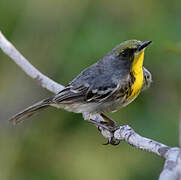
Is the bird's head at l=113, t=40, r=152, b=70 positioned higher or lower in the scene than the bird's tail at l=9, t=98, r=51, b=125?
higher

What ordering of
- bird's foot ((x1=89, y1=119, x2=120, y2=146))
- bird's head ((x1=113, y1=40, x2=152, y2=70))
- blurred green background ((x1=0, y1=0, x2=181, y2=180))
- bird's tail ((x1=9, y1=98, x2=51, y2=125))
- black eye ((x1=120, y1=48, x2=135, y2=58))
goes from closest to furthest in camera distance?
bird's foot ((x1=89, y1=119, x2=120, y2=146))
bird's head ((x1=113, y1=40, x2=152, y2=70))
black eye ((x1=120, y1=48, x2=135, y2=58))
bird's tail ((x1=9, y1=98, x2=51, y2=125))
blurred green background ((x1=0, y1=0, x2=181, y2=180))

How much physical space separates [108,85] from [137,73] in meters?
0.32

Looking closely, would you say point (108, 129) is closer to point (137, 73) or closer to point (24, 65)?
point (137, 73)

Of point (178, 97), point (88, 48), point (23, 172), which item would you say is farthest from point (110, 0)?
point (23, 172)

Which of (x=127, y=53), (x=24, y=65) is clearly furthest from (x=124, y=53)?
(x=24, y=65)

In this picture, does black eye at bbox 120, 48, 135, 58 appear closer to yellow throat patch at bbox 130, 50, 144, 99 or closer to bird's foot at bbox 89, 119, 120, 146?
yellow throat patch at bbox 130, 50, 144, 99

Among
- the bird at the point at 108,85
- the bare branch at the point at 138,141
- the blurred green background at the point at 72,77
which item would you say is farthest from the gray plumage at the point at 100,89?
the blurred green background at the point at 72,77

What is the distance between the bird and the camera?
4.31 m

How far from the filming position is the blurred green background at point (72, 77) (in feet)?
17.0

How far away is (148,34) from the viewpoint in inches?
205

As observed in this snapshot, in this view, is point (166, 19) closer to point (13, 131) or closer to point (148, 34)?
point (148, 34)

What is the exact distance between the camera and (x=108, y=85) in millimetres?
4395

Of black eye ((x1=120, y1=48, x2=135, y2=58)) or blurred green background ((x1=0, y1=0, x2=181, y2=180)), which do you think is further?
blurred green background ((x1=0, y1=0, x2=181, y2=180))

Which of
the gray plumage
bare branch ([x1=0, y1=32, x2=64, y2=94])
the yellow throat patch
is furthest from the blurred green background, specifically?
bare branch ([x1=0, y1=32, x2=64, y2=94])
